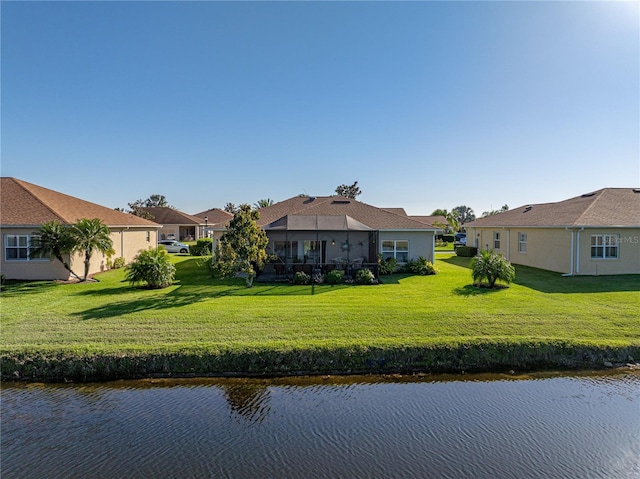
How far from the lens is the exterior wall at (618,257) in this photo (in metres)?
20.5

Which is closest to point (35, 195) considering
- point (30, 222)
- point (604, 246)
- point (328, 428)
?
point (30, 222)

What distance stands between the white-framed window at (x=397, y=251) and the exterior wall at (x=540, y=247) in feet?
27.2

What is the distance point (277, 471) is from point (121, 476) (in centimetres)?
252

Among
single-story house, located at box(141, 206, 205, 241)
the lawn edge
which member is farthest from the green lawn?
single-story house, located at box(141, 206, 205, 241)

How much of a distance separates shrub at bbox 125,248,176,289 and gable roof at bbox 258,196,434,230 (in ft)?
19.0

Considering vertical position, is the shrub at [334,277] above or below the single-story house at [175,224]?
below

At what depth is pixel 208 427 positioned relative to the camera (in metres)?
7.59

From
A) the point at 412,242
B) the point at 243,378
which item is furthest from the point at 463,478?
the point at 412,242

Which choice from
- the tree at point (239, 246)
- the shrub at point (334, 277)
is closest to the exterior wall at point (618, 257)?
the shrub at point (334, 277)

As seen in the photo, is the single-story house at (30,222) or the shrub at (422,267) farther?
the shrub at (422,267)

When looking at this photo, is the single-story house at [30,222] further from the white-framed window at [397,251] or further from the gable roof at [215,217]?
the gable roof at [215,217]

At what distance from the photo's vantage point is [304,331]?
11461mm

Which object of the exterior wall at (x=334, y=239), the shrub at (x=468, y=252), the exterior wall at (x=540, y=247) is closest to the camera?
the exterior wall at (x=540, y=247)

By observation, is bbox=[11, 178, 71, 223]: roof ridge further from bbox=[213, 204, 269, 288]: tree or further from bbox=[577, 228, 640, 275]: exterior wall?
bbox=[577, 228, 640, 275]: exterior wall
